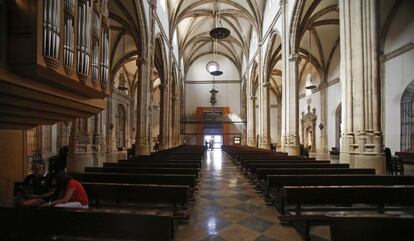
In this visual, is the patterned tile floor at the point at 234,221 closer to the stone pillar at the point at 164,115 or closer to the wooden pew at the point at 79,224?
the wooden pew at the point at 79,224

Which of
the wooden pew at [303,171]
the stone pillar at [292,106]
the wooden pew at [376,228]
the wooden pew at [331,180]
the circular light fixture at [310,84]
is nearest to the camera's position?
the wooden pew at [376,228]

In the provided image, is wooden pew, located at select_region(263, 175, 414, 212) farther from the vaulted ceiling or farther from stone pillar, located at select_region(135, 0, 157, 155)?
the vaulted ceiling

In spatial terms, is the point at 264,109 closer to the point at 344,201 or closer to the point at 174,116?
the point at 174,116

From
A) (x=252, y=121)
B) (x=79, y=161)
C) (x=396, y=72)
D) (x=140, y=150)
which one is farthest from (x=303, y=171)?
(x=252, y=121)

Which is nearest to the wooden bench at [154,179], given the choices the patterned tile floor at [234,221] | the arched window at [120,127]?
the patterned tile floor at [234,221]

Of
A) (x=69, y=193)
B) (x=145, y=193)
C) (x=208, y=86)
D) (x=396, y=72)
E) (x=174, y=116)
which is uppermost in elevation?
(x=208, y=86)

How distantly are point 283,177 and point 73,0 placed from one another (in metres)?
5.43

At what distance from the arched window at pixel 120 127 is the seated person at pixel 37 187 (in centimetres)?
2729

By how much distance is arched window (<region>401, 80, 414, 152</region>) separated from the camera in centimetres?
1430

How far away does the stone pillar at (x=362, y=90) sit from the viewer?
305 inches

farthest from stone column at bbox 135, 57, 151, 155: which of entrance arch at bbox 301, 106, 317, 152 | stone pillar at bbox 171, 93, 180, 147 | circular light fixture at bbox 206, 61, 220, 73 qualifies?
circular light fixture at bbox 206, 61, 220, 73

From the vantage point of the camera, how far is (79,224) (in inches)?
107

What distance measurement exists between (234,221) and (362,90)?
6.02m

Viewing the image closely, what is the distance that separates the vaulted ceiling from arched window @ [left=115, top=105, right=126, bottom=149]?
10196 mm
